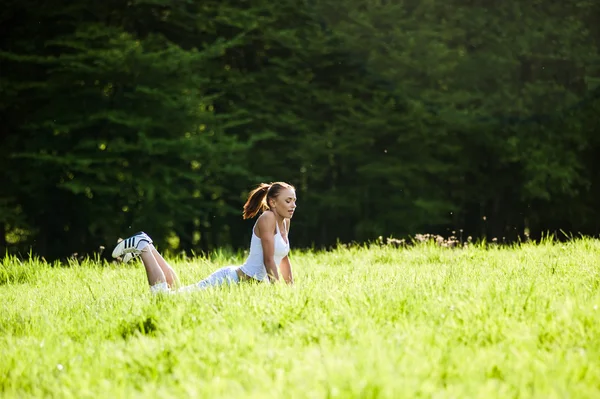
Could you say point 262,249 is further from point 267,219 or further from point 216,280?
point 216,280

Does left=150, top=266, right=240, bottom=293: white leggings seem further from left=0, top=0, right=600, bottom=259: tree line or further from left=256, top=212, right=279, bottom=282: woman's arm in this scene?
left=0, top=0, right=600, bottom=259: tree line

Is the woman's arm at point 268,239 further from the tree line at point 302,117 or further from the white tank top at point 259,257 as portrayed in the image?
the tree line at point 302,117

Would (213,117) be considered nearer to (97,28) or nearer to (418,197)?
(97,28)

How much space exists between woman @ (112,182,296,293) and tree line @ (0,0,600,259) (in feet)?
31.5

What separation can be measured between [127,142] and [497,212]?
1031 centimetres

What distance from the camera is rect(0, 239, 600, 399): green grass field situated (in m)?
3.22

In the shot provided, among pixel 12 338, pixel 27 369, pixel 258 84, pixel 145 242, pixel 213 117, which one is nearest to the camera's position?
pixel 27 369

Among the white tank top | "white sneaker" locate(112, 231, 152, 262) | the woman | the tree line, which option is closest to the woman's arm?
the woman

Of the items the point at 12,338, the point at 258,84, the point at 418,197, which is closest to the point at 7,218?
the point at 258,84

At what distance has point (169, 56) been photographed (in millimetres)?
16859

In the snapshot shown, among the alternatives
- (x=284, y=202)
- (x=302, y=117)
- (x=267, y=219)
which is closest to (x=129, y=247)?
(x=267, y=219)

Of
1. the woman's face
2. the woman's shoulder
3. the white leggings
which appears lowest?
the white leggings

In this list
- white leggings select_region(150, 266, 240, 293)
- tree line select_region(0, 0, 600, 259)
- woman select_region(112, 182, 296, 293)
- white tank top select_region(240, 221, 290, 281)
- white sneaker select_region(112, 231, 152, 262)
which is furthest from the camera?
tree line select_region(0, 0, 600, 259)

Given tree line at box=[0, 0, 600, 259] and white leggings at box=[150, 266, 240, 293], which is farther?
tree line at box=[0, 0, 600, 259]
